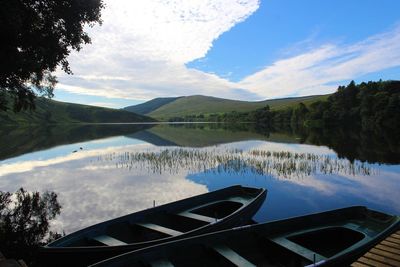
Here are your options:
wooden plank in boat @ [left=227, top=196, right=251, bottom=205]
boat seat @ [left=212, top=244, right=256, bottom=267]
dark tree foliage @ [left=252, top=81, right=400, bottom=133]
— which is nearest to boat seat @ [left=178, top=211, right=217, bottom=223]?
boat seat @ [left=212, top=244, right=256, bottom=267]

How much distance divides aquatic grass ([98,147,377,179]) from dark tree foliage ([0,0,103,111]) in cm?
1407

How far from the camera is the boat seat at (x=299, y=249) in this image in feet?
35.5

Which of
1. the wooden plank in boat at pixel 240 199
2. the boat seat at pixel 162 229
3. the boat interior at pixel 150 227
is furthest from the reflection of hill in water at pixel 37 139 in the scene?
the boat seat at pixel 162 229

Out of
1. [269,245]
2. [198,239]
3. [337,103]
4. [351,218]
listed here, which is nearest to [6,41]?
[198,239]

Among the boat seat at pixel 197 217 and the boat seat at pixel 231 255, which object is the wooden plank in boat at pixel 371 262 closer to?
the boat seat at pixel 231 255

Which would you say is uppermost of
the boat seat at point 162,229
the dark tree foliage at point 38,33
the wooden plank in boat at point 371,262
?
the dark tree foliage at point 38,33

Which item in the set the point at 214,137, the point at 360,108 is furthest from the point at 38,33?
the point at 360,108

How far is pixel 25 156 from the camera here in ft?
159

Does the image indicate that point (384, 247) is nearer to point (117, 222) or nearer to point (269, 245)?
point (269, 245)

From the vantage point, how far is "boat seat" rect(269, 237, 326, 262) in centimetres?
1083

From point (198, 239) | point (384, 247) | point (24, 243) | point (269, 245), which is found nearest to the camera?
point (384, 247)

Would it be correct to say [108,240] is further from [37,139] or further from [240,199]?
[37,139]

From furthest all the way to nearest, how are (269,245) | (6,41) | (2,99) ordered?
(2,99) < (6,41) < (269,245)

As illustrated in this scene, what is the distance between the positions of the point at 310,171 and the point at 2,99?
Result: 28.5 m
